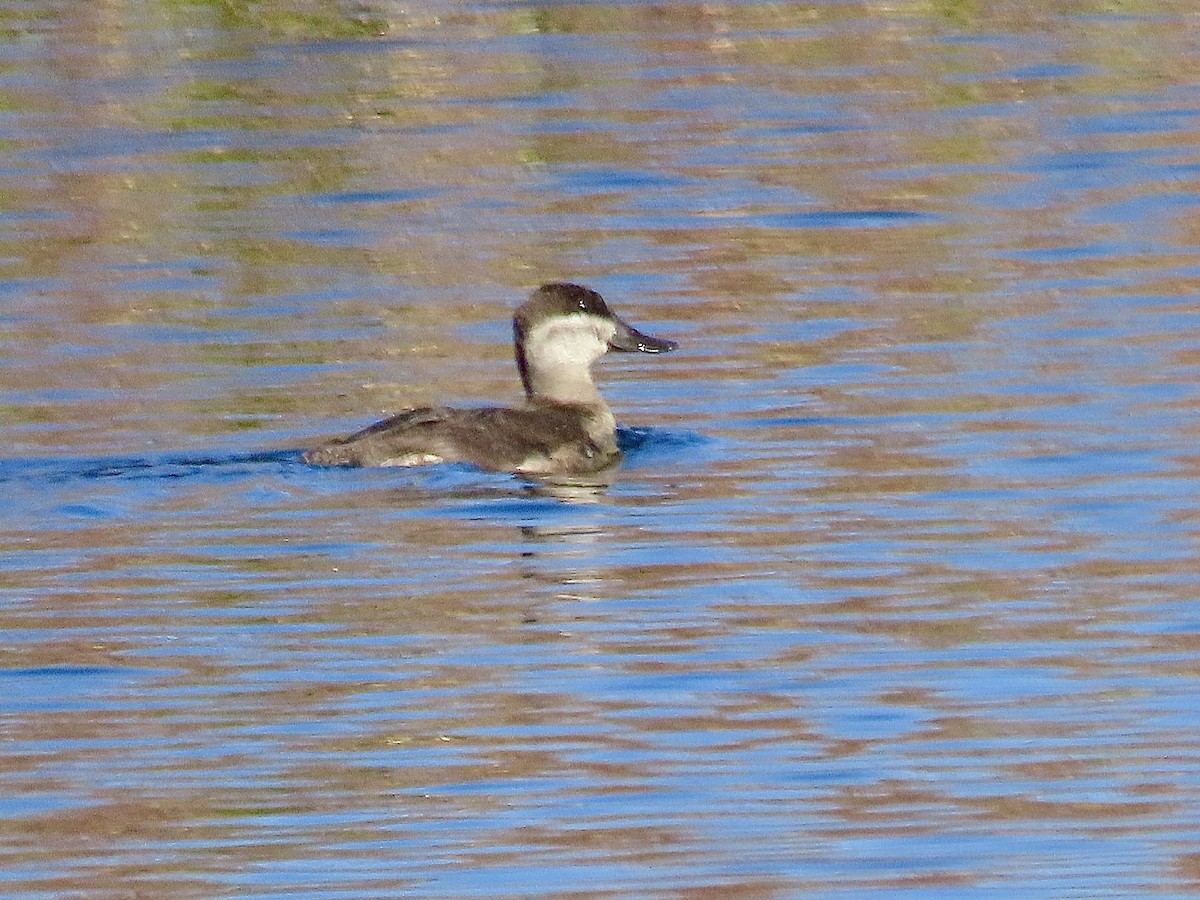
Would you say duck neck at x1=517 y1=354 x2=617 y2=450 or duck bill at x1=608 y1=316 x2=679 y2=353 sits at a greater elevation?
duck bill at x1=608 y1=316 x2=679 y2=353

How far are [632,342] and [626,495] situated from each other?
1.45 meters

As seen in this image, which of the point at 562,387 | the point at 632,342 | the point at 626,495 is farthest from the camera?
the point at 632,342

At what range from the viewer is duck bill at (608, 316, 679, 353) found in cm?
1175

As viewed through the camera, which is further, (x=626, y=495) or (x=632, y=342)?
(x=632, y=342)

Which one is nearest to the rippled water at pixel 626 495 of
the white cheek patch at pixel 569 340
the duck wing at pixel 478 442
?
the duck wing at pixel 478 442

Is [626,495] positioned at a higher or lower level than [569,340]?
lower

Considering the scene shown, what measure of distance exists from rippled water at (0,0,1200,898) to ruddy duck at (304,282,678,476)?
141 mm

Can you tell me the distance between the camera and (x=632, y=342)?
1177cm

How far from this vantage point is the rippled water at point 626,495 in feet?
22.3

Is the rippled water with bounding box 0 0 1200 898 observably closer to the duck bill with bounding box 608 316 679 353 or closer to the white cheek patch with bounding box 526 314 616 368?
the duck bill with bounding box 608 316 679 353

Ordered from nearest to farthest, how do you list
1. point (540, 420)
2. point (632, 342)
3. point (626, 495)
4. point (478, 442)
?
1. point (626, 495)
2. point (478, 442)
3. point (540, 420)
4. point (632, 342)

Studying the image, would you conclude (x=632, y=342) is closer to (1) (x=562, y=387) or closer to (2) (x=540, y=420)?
(1) (x=562, y=387)

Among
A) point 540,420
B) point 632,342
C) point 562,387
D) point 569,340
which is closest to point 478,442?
point 540,420

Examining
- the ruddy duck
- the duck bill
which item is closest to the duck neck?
the ruddy duck
